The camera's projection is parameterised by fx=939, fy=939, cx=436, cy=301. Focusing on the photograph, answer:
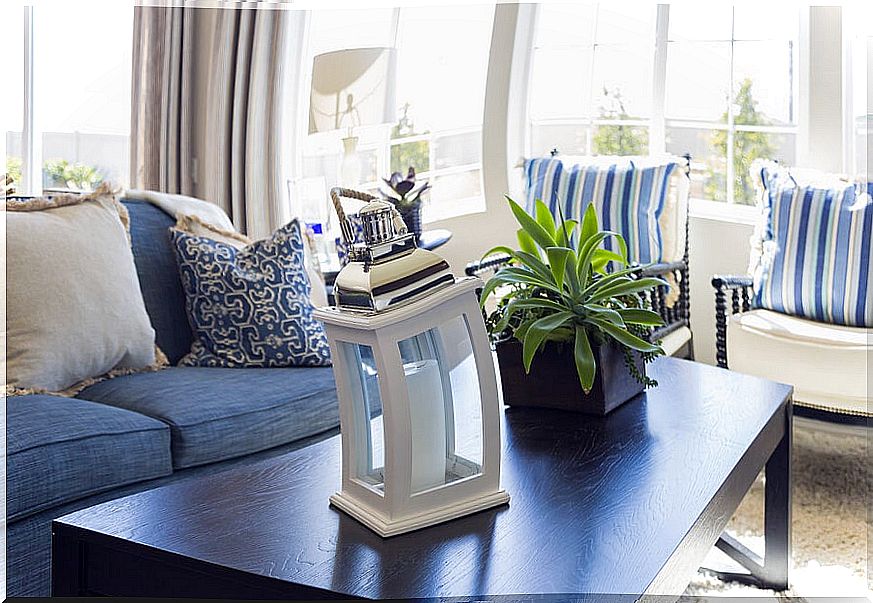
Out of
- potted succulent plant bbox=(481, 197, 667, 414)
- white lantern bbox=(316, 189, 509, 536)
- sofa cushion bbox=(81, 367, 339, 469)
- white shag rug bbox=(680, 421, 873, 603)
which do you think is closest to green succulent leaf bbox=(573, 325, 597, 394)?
potted succulent plant bbox=(481, 197, 667, 414)

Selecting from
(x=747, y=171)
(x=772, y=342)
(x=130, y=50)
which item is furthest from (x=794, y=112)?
(x=130, y=50)

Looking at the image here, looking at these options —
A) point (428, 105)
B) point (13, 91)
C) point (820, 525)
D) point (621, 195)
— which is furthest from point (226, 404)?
point (428, 105)

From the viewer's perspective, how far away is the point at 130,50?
4.48 m

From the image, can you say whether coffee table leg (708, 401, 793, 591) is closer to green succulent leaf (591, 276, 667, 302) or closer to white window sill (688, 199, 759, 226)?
green succulent leaf (591, 276, 667, 302)

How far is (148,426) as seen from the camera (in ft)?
6.74

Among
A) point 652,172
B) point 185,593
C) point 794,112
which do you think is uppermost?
point 794,112

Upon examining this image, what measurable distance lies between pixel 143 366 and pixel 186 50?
8.03 ft

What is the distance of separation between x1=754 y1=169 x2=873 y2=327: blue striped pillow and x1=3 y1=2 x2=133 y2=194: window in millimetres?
2918

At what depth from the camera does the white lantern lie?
1.13 metres

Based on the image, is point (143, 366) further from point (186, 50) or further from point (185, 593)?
point (186, 50)

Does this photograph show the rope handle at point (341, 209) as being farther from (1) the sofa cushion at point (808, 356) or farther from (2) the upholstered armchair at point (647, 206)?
(2) the upholstered armchair at point (647, 206)

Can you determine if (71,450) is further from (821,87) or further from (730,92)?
(730,92)

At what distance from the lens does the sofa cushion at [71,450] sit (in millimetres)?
1798

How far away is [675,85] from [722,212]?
64cm
